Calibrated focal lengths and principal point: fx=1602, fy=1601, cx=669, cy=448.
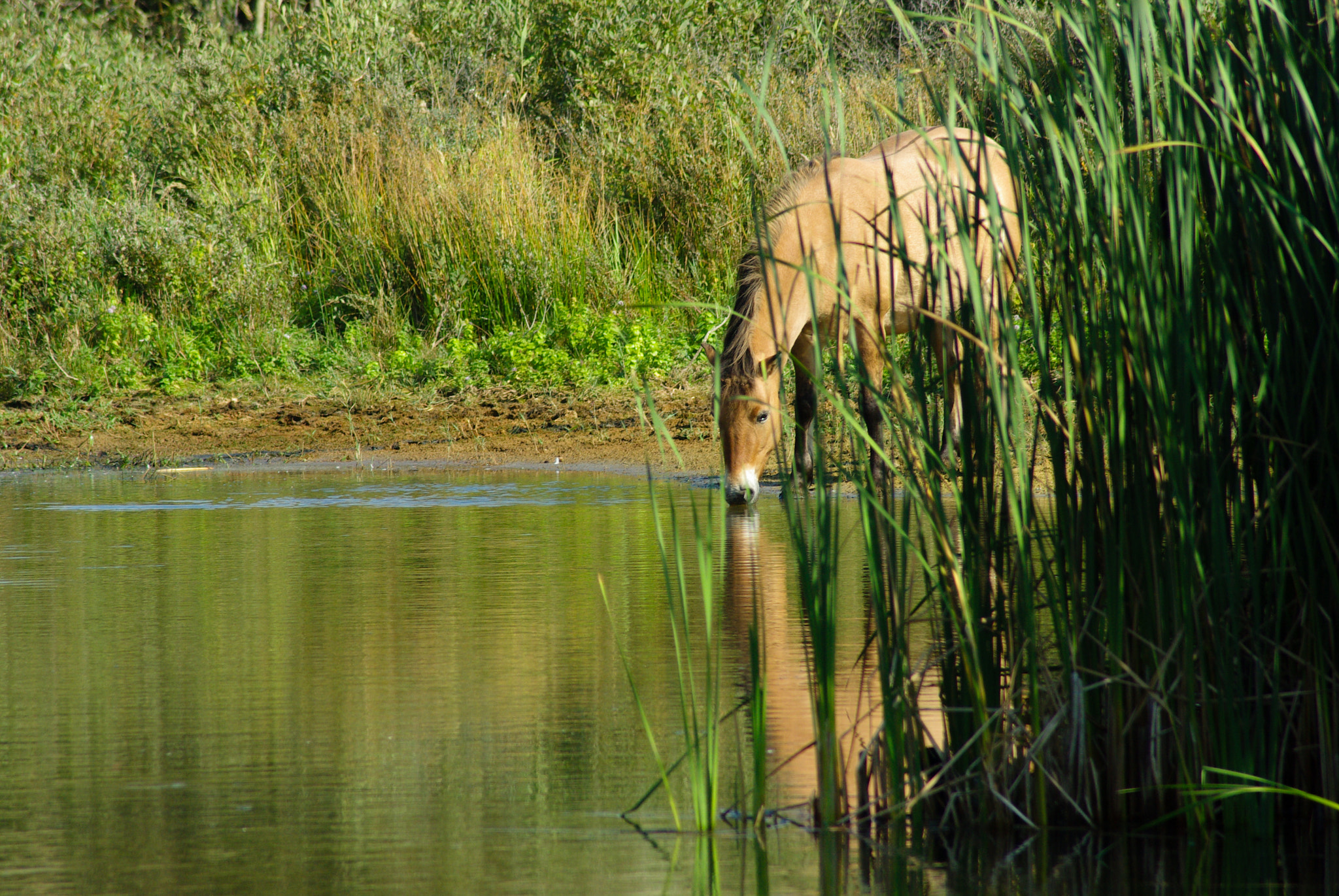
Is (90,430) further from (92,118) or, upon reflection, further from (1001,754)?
(1001,754)

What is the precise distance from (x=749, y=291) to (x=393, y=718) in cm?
386

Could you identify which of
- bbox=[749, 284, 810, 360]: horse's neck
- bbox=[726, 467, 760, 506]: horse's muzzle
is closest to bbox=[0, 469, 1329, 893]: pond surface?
bbox=[726, 467, 760, 506]: horse's muzzle

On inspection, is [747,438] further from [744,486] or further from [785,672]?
[785,672]

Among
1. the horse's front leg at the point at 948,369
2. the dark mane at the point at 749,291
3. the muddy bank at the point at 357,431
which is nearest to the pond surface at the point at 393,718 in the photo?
the horse's front leg at the point at 948,369

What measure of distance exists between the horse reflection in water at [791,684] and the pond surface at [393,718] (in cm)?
2

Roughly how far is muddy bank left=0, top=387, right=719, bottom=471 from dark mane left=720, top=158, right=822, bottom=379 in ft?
5.00

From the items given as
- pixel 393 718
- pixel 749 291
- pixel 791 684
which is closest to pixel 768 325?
pixel 749 291

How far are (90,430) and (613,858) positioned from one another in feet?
25.5

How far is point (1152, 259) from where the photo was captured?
251 cm

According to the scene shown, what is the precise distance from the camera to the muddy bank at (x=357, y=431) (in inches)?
348

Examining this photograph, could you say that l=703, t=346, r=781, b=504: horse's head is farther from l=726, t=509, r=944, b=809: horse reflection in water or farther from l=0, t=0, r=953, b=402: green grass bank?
l=0, t=0, r=953, b=402: green grass bank

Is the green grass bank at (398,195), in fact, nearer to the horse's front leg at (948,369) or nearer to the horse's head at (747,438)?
the horse's head at (747,438)

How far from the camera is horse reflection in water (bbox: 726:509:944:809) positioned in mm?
2889

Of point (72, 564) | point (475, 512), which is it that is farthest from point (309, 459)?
point (72, 564)
